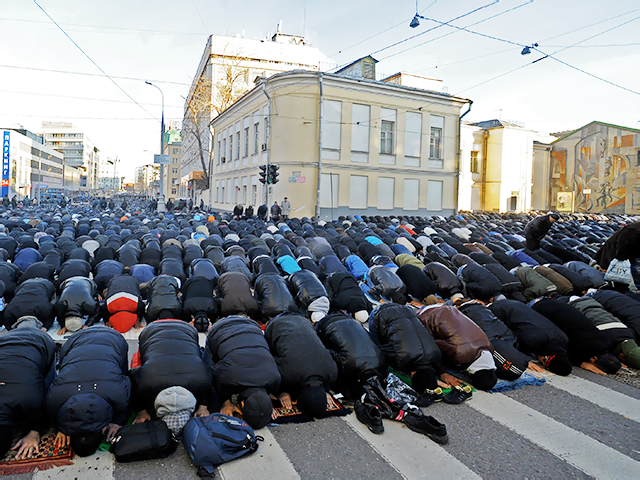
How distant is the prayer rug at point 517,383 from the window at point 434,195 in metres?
27.0

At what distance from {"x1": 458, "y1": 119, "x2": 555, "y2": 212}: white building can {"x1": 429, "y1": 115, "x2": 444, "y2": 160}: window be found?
10.2m

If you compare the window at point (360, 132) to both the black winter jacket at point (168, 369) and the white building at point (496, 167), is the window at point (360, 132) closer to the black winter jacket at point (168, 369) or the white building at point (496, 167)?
the white building at point (496, 167)

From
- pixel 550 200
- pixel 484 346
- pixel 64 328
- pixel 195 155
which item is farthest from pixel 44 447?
pixel 195 155

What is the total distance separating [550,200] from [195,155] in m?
49.9

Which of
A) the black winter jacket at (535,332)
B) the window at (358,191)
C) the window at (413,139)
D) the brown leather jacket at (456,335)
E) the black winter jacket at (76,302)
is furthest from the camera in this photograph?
the window at (413,139)

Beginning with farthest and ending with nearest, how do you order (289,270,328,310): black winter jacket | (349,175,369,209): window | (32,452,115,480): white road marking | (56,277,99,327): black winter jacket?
(349,175,369,209): window < (289,270,328,310): black winter jacket < (56,277,99,327): black winter jacket < (32,452,115,480): white road marking

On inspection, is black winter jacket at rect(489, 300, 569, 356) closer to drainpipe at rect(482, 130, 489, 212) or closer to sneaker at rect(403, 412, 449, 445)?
sneaker at rect(403, 412, 449, 445)

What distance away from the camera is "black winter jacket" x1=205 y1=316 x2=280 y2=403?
4.62 meters

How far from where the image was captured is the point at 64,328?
7387 mm

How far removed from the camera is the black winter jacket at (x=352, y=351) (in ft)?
17.2

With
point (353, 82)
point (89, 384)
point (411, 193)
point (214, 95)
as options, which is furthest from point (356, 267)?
point (214, 95)

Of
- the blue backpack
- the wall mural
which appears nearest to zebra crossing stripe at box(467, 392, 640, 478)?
the blue backpack

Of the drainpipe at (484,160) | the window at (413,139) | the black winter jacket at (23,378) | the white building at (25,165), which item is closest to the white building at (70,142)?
the white building at (25,165)

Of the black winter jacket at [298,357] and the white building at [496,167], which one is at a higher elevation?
the white building at [496,167]
